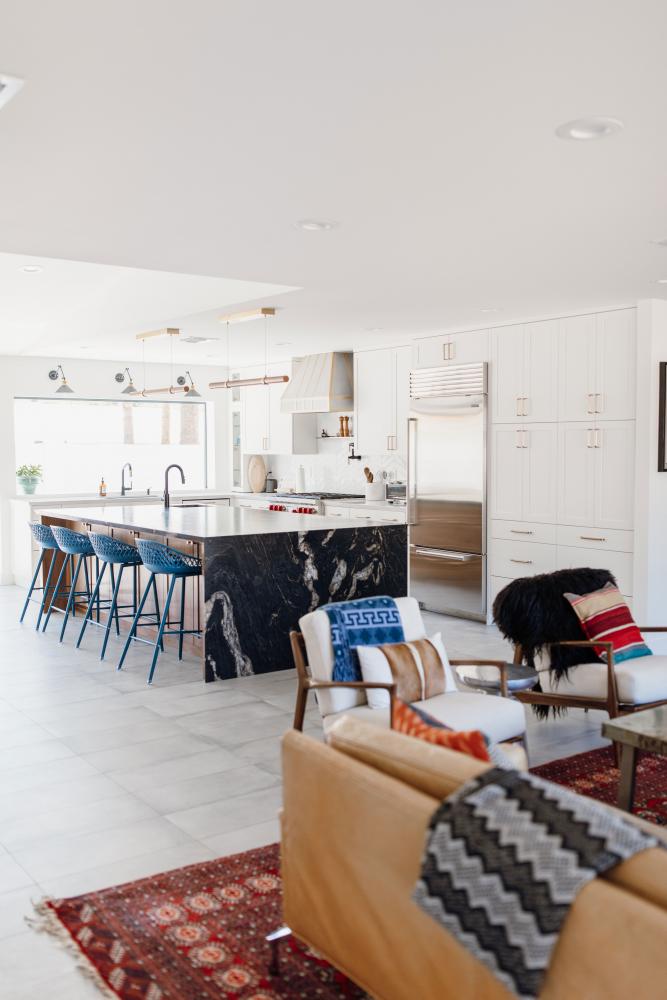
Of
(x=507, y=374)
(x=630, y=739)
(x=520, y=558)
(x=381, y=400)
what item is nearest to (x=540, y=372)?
(x=507, y=374)

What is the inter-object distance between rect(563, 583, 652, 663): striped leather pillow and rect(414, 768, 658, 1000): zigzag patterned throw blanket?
2872mm

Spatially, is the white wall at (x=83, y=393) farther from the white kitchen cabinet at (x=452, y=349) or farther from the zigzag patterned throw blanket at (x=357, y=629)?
the zigzag patterned throw blanket at (x=357, y=629)

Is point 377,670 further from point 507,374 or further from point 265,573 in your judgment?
point 507,374

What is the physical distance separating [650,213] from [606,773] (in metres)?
2.52

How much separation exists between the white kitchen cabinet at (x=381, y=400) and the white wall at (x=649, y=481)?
277 cm

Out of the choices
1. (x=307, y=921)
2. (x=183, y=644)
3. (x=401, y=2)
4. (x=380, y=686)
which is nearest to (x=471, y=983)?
(x=307, y=921)

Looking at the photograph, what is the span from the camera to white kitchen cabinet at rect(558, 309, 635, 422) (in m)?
6.39

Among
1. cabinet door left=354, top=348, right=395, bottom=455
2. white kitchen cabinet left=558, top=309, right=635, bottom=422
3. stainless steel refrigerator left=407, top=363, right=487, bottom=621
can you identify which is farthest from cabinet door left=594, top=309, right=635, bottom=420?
cabinet door left=354, top=348, right=395, bottom=455

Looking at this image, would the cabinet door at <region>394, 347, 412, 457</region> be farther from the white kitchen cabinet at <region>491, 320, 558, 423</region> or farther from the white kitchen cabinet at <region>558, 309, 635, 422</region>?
the white kitchen cabinet at <region>558, 309, 635, 422</region>

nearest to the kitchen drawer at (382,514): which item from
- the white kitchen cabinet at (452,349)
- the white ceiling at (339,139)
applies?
the white kitchen cabinet at (452,349)

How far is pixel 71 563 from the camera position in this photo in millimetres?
7707

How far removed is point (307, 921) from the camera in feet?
7.63

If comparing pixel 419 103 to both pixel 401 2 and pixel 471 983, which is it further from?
pixel 471 983

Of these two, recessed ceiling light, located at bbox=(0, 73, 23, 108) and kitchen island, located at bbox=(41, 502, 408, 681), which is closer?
recessed ceiling light, located at bbox=(0, 73, 23, 108)
